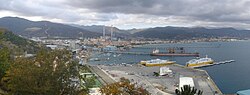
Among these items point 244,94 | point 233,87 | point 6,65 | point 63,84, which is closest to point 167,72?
point 233,87

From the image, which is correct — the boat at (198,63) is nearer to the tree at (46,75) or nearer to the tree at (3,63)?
the tree at (3,63)

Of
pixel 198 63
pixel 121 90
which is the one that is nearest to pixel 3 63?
pixel 121 90

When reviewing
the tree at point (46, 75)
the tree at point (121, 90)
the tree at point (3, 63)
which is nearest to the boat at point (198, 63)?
the tree at point (3, 63)

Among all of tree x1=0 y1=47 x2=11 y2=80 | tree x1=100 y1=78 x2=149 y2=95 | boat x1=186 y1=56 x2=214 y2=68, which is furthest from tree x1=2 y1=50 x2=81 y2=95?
boat x1=186 y1=56 x2=214 y2=68

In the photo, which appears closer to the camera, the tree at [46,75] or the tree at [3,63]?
the tree at [46,75]

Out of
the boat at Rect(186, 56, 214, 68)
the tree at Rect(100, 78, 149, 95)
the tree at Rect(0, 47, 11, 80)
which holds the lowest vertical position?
the boat at Rect(186, 56, 214, 68)

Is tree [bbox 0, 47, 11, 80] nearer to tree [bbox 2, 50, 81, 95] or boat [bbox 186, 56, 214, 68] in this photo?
tree [bbox 2, 50, 81, 95]

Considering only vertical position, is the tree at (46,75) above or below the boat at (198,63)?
above

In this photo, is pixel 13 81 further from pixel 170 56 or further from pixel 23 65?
pixel 170 56
